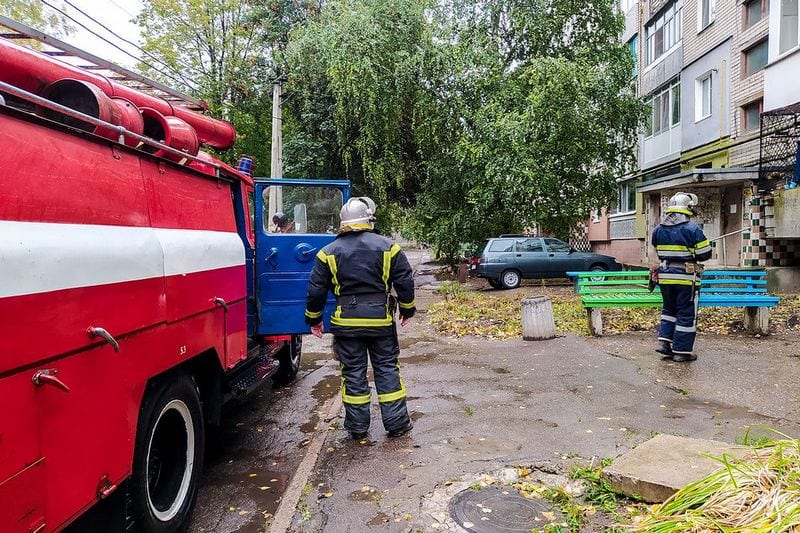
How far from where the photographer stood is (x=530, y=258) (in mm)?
17609

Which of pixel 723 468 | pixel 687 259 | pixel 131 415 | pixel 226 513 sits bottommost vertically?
pixel 226 513

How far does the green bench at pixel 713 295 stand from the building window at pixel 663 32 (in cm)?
1354

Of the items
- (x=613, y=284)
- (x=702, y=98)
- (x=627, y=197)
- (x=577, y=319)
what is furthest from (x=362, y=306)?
(x=627, y=197)

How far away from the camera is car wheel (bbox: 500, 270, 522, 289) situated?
17.4 m

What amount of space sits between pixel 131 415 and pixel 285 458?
6.54 feet

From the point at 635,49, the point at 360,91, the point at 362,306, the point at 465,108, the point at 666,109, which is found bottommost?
the point at 362,306

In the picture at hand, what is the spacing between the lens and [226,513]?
356cm

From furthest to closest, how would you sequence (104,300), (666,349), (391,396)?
(666,349) → (391,396) → (104,300)

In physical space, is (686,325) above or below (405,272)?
below

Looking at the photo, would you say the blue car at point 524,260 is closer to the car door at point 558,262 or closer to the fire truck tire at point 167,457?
the car door at point 558,262

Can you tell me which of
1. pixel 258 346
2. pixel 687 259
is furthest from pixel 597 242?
pixel 258 346

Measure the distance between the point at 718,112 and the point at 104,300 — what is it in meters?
18.2

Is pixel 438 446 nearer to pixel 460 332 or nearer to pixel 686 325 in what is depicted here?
pixel 686 325

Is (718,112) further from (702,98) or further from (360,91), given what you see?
(360,91)
